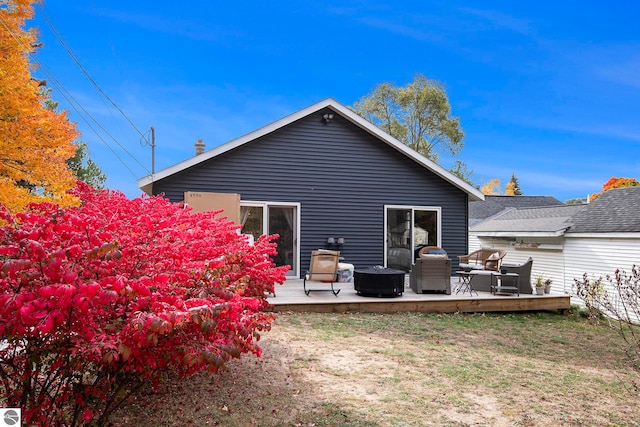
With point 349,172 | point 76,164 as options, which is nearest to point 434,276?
point 349,172

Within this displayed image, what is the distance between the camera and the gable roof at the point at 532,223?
14.3 meters

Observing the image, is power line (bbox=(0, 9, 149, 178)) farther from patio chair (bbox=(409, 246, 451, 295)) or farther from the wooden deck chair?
patio chair (bbox=(409, 246, 451, 295))

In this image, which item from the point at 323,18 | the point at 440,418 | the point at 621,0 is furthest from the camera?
the point at 323,18

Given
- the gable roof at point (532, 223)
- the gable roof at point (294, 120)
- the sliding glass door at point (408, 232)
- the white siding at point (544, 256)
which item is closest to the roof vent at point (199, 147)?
the gable roof at point (294, 120)

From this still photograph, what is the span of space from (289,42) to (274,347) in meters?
22.5

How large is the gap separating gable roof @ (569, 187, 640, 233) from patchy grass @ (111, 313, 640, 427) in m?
6.39

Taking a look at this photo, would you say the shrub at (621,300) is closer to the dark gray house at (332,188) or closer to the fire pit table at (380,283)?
the fire pit table at (380,283)

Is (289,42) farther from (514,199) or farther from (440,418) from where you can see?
(440,418)

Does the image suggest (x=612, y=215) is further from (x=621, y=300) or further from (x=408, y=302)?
(x=408, y=302)

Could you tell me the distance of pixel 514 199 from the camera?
1111 inches

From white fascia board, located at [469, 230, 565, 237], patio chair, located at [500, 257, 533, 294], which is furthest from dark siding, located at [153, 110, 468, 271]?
white fascia board, located at [469, 230, 565, 237]

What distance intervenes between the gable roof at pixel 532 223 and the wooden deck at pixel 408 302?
592 cm

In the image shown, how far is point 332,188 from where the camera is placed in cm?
1124

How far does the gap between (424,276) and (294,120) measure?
16.8 ft
